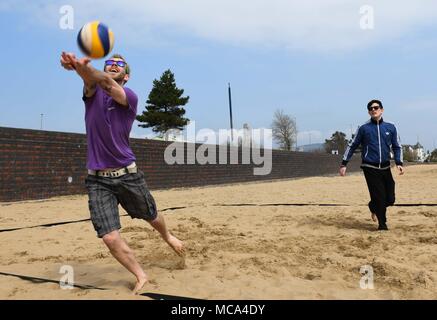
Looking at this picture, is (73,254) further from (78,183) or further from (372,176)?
(78,183)

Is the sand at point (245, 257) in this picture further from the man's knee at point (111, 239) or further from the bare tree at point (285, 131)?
the bare tree at point (285, 131)

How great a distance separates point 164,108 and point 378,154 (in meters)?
49.5

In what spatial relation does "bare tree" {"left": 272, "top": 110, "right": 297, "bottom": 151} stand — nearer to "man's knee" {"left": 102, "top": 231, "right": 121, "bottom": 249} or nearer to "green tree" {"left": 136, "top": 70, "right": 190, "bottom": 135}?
"green tree" {"left": 136, "top": 70, "right": 190, "bottom": 135}

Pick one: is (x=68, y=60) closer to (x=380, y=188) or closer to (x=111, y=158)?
(x=111, y=158)

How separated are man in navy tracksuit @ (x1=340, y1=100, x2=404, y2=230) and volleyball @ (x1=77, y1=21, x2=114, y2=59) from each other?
441cm

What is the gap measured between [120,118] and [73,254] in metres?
2.23

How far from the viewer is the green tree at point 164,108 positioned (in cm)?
5288

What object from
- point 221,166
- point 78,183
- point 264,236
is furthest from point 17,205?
point 221,166

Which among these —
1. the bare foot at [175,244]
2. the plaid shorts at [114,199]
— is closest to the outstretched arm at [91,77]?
the plaid shorts at [114,199]

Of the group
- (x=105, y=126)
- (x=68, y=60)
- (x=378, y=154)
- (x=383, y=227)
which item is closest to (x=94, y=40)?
(x=68, y=60)

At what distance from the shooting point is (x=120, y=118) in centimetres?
341

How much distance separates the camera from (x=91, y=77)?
3.08 m

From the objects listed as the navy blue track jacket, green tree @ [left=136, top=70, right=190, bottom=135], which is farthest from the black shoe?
green tree @ [left=136, top=70, right=190, bottom=135]

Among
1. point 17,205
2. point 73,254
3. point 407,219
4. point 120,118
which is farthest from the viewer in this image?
point 17,205
